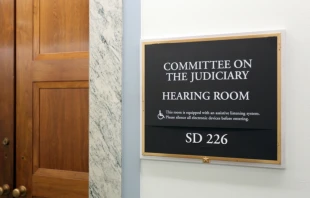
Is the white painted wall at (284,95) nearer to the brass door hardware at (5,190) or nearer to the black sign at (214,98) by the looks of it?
the black sign at (214,98)

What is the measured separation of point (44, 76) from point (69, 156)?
0.44 metres

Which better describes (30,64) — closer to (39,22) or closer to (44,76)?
(44,76)

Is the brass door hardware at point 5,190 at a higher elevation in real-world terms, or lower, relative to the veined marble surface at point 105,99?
lower

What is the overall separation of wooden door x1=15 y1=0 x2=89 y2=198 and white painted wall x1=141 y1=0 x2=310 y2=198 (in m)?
0.40

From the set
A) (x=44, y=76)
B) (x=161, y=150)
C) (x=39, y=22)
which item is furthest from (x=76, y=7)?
(x=161, y=150)

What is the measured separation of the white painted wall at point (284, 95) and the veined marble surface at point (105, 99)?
13 centimetres

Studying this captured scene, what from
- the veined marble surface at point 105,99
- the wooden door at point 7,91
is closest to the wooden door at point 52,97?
the wooden door at point 7,91

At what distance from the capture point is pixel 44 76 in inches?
57.2

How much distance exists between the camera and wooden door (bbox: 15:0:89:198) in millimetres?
1384

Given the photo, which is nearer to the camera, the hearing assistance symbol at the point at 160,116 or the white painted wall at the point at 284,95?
the white painted wall at the point at 284,95

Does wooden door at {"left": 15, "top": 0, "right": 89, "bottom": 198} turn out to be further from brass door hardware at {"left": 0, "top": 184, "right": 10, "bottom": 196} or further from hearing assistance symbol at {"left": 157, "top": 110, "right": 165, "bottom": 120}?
hearing assistance symbol at {"left": 157, "top": 110, "right": 165, "bottom": 120}

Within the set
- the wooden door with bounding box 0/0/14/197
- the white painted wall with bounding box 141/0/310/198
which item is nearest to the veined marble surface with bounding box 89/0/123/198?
the white painted wall with bounding box 141/0/310/198

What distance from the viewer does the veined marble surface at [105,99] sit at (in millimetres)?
1212

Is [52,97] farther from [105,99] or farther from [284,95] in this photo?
[284,95]
